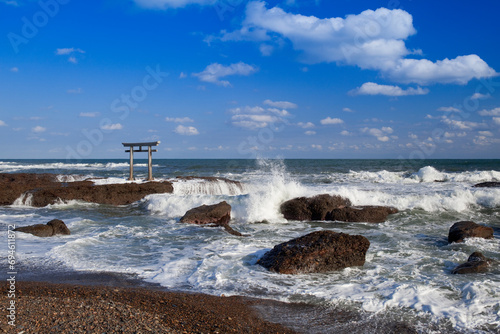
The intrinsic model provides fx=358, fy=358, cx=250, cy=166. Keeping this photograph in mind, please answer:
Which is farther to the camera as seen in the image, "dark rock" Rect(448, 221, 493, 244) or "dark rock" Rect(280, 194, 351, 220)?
"dark rock" Rect(280, 194, 351, 220)

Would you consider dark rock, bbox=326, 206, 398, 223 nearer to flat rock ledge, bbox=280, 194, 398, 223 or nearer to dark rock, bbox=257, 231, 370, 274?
flat rock ledge, bbox=280, 194, 398, 223

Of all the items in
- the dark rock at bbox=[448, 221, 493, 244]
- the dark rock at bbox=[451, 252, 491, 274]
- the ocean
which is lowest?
the ocean

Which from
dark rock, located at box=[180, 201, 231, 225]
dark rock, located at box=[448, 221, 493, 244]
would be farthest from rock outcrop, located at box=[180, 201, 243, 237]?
dark rock, located at box=[448, 221, 493, 244]

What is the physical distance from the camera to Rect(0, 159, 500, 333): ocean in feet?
17.0

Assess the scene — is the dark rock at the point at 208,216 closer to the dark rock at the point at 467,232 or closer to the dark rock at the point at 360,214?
the dark rock at the point at 360,214

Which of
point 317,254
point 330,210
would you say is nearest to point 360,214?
point 330,210

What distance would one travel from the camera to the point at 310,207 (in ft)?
42.5

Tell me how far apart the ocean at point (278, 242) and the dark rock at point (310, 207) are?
1.56 feet

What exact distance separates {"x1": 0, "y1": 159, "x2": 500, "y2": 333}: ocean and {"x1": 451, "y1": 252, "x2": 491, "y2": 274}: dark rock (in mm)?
143

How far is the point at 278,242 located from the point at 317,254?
8.50 ft

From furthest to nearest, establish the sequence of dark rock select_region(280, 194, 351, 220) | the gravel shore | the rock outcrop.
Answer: dark rock select_region(280, 194, 351, 220), the rock outcrop, the gravel shore

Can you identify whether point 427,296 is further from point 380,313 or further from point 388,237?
point 388,237

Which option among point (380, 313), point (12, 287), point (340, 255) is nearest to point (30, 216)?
point (12, 287)

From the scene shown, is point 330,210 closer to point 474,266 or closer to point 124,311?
point 474,266
